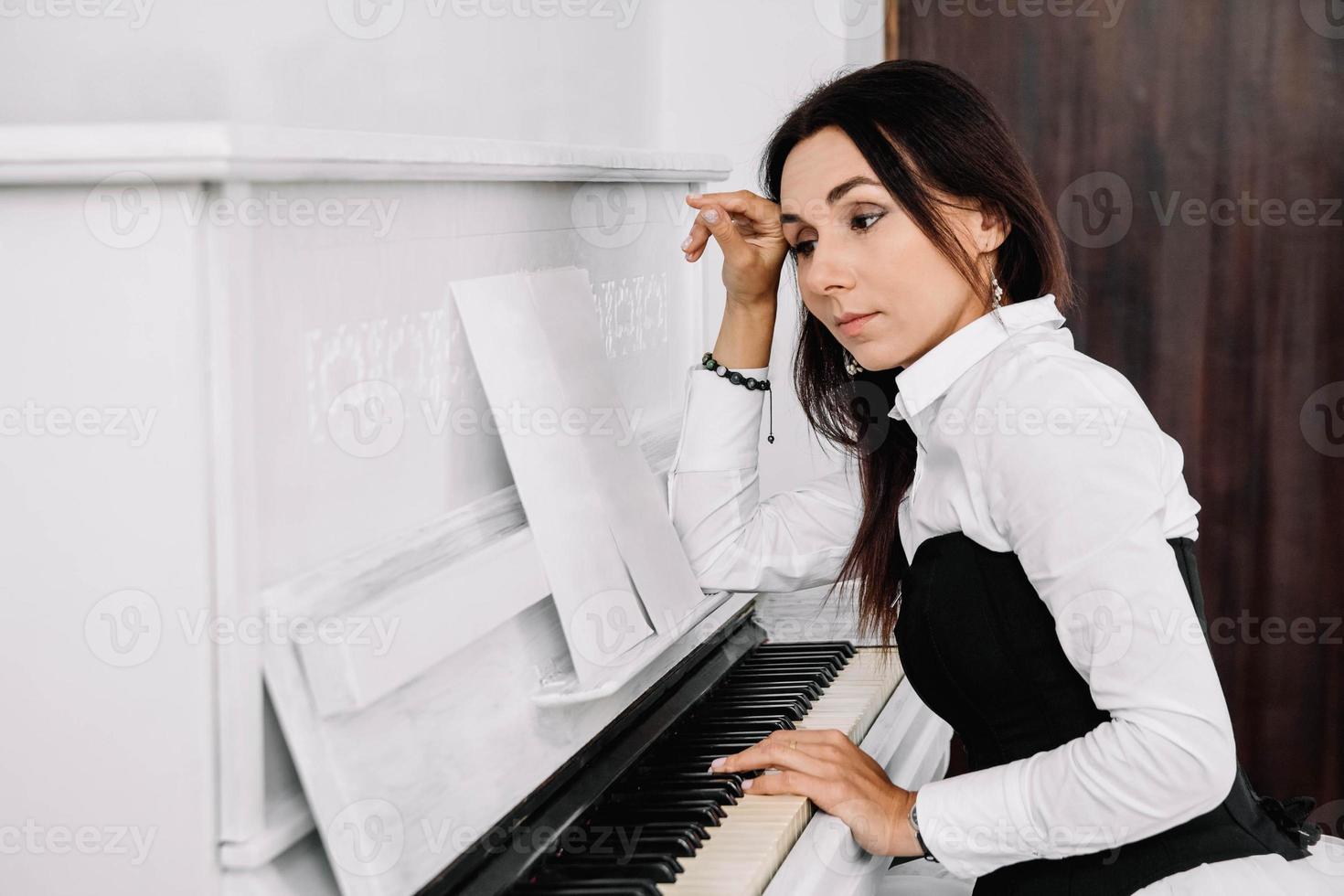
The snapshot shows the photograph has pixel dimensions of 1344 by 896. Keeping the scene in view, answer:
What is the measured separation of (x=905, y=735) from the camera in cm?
174

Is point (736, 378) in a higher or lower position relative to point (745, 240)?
lower

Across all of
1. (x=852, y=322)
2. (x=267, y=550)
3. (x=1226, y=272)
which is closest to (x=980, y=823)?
(x=852, y=322)

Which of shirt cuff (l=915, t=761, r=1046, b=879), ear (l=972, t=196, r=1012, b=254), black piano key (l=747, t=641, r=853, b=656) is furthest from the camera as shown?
black piano key (l=747, t=641, r=853, b=656)

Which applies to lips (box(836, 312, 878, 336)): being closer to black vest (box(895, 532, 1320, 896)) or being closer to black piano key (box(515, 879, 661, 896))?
black vest (box(895, 532, 1320, 896))

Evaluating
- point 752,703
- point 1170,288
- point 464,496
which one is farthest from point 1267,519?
point 464,496

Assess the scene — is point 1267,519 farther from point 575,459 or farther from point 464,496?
point 464,496

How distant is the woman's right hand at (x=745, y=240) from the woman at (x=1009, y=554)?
0.06m

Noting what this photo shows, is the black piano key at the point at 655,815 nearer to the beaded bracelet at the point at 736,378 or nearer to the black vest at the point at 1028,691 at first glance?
the black vest at the point at 1028,691

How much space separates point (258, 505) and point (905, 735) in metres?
1.06

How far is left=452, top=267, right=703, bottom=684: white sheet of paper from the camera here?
4.14 ft

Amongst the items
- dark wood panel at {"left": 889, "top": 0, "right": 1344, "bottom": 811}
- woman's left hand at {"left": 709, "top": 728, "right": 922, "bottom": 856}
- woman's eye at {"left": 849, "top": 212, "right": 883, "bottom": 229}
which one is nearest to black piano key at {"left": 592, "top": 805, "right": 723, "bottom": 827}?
woman's left hand at {"left": 709, "top": 728, "right": 922, "bottom": 856}

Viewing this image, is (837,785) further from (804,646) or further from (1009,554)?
(804,646)

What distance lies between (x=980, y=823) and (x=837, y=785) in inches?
5.6

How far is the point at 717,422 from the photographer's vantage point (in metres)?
1.66
